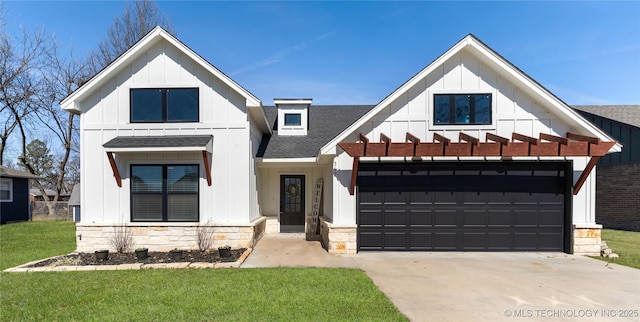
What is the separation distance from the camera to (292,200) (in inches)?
511

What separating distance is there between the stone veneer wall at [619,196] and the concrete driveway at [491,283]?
378 inches

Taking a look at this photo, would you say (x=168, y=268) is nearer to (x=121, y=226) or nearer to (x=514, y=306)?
(x=121, y=226)

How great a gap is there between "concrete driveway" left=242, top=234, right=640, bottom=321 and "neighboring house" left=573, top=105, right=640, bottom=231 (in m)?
9.67

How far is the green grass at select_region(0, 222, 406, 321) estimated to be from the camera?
4.70 metres

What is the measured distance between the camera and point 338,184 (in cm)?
910

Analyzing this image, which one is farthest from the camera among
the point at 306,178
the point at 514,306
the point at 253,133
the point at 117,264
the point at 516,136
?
the point at 306,178

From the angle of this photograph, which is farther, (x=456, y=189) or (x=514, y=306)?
(x=456, y=189)

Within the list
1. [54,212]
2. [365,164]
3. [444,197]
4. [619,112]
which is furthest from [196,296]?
[619,112]

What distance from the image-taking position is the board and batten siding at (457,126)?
905cm

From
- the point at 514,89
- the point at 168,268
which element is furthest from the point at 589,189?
the point at 168,268

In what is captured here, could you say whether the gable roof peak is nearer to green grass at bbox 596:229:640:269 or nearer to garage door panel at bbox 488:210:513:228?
garage door panel at bbox 488:210:513:228

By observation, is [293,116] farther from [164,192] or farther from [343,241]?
[343,241]

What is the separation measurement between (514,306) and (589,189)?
A: 247 inches

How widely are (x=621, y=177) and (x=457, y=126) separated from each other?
41.0 ft
